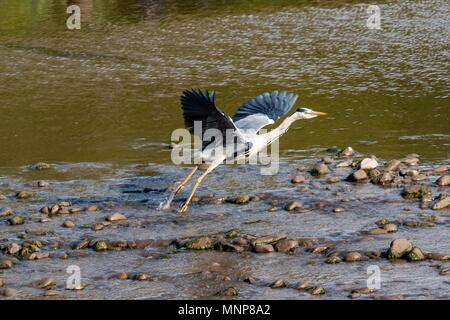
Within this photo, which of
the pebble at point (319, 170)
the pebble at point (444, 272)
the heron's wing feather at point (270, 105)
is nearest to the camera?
the pebble at point (444, 272)

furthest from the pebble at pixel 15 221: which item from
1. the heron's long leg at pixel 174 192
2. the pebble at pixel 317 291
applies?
the pebble at pixel 317 291

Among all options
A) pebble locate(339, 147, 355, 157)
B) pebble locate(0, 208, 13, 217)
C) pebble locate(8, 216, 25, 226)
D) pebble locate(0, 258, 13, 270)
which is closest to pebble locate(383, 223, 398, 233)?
pebble locate(339, 147, 355, 157)

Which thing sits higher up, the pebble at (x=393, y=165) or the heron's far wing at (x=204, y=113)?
the heron's far wing at (x=204, y=113)

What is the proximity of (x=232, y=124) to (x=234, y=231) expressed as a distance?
1120 millimetres

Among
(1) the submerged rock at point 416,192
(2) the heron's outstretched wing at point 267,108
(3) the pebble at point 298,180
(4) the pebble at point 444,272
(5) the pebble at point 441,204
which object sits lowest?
(4) the pebble at point 444,272

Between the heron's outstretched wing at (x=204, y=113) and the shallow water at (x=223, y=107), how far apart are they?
3.33 ft

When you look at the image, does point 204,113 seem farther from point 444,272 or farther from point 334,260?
point 444,272

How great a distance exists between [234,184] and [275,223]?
157 cm

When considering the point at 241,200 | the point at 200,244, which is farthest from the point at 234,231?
the point at 241,200

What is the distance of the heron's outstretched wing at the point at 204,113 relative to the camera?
1045 centimetres

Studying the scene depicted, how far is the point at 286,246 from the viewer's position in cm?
1016

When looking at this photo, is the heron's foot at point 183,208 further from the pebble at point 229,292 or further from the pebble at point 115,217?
the pebble at point 229,292

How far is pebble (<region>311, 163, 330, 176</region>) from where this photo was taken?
1255 centimetres

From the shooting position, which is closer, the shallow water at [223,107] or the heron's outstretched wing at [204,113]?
the shallow water at [223,107]
